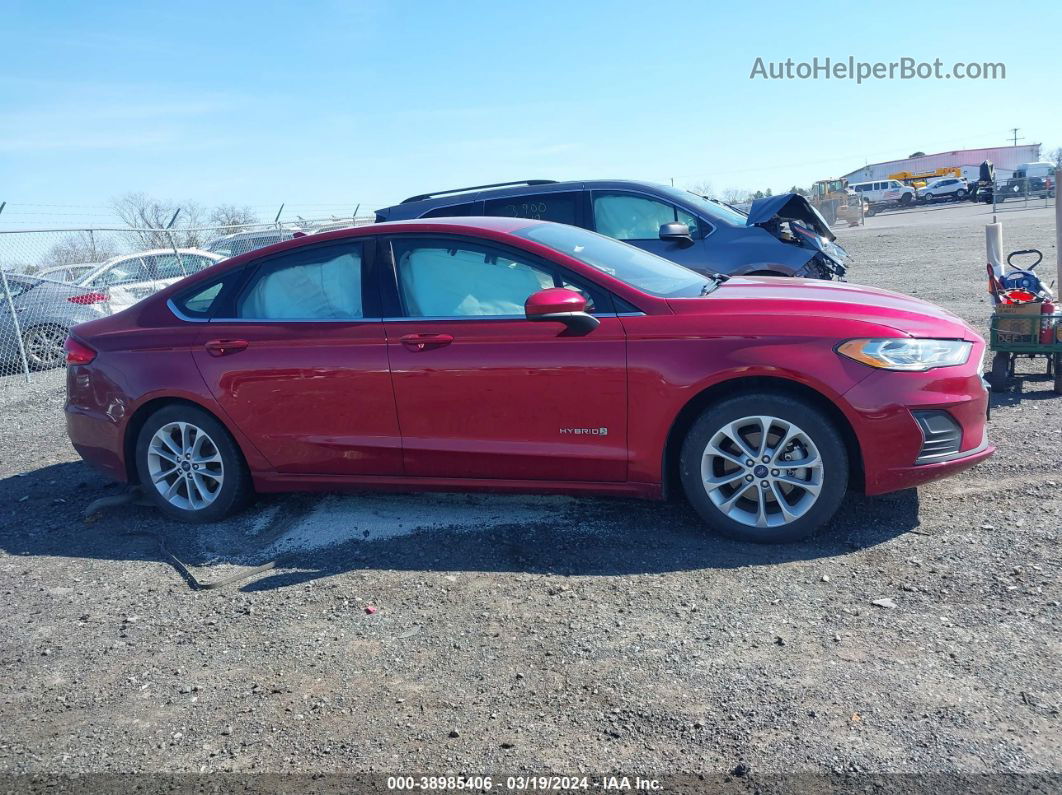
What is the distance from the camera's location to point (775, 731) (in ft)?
10.0

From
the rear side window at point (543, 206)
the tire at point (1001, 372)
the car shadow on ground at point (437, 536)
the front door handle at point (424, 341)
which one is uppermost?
the rear side window at point (543, 206)

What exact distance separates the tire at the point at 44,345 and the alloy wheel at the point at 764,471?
1072 centimetres

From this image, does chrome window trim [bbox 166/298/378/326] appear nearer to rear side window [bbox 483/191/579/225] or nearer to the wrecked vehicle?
the wrecked vehicle

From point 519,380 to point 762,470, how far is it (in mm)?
1278

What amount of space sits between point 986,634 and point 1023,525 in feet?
4.05

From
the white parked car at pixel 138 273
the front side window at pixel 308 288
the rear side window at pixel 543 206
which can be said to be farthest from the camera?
the white parked car at pixel 138 273

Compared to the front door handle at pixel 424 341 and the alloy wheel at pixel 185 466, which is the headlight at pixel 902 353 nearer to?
the front door handle at pixel 424 341

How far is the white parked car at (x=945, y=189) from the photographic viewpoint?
59750 millimetres

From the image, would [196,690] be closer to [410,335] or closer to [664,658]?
[664,658]

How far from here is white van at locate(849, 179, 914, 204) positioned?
6147 centimetres

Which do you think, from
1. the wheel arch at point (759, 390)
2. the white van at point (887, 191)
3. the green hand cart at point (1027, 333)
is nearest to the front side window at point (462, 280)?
the wheel arch at point (759, 390)

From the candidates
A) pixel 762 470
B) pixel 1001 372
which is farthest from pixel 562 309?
pixel 1001 372

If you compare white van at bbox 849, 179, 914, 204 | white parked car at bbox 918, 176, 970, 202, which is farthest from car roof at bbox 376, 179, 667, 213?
white parked car at bbox 918, 176, 970, 202

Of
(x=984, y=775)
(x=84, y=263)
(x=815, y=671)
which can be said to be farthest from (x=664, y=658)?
(x=84, y=263)
